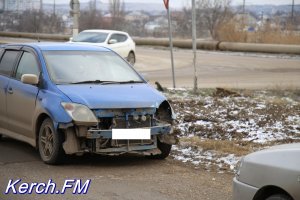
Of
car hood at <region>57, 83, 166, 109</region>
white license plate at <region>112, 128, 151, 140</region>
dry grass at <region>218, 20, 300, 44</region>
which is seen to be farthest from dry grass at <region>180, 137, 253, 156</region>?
dry grass at <region>218, 20, 300, 44</region>

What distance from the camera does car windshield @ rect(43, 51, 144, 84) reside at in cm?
844

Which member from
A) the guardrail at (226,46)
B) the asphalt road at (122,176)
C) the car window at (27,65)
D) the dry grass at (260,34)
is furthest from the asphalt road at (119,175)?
the dry grass at (260,34)

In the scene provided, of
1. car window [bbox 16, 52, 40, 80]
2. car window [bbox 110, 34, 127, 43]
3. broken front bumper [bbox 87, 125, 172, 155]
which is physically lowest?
broken front bumper [bbox 87, 125, 172, 155]

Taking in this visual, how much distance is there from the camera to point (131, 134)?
25.5 feet

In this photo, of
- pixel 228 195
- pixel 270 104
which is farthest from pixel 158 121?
pixel 270 104

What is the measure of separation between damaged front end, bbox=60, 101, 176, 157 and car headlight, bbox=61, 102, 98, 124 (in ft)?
0.17

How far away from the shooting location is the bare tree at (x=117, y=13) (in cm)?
5619

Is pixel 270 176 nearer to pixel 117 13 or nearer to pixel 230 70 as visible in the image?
pixel 230 70

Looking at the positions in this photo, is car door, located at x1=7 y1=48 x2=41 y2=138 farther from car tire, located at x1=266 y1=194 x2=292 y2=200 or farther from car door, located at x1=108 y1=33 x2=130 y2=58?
car door, located at x1=108 y1=33 x2=130 y2=58

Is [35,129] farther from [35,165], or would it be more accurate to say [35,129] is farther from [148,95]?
[148,95]

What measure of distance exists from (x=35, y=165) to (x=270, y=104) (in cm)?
625

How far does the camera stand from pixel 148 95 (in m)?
8.20

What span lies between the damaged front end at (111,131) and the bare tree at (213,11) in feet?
126

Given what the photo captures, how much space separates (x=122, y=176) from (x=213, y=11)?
40791mm
